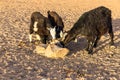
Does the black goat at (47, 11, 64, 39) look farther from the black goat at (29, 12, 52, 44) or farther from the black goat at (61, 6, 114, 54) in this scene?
the black goat at (61, 6, 114, 54)

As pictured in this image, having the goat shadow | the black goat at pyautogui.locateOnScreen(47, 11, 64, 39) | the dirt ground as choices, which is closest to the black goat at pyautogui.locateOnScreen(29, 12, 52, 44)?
the black goat at pyautogui.locateOnScreen(47, 11, 64, 39)

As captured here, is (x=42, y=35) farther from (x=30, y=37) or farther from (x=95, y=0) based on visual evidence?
(x=95, y=0)

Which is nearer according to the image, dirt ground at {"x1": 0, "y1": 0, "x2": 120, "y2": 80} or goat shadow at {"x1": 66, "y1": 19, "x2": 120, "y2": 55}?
dirt ground at {"x1": 0, "y1": 0, "x2": 120, "y2": 80}

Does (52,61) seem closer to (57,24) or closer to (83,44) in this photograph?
(83,44)

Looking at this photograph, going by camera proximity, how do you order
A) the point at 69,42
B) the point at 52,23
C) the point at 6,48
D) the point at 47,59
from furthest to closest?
the point at 52,23 → the point at 69,42 → the point at 6,48 → the point at 47,59

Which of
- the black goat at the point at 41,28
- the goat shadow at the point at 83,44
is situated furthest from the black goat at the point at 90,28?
the black goat at the point at 41,28

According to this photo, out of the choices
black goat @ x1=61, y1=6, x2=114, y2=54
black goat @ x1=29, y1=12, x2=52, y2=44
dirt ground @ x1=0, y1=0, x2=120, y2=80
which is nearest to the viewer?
dirt ground @ x1=0, y1=0, x2=120, y2=80

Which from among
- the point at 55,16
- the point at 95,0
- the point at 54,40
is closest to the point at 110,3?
the point at 95,0

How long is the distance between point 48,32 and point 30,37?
79 cm

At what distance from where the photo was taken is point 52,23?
1299 centimetres

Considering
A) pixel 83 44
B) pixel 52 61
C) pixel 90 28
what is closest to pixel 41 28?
pixel 83 44

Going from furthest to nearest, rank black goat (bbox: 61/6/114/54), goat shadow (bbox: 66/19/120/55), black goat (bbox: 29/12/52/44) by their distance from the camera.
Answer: black goat (bbox: 29/12/52/44)
goat shadow (bbox: 66/19/120/55)
black goat (bbox: 61/6/114/54)

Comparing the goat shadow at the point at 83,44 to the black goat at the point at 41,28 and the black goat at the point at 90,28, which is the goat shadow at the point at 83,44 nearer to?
the black goat at the point at 90,28

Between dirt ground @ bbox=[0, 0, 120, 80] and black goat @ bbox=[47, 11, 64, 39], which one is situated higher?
black goat @ bbox=[47, 11, 64, 39]
